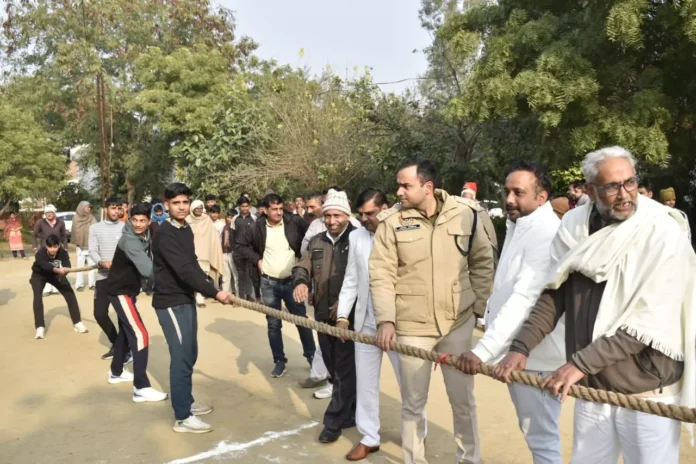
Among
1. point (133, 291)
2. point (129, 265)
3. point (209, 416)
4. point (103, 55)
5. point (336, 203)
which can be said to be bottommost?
point (209, 416)

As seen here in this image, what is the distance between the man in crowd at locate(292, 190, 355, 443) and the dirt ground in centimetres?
34

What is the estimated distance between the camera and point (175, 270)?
16.3ft

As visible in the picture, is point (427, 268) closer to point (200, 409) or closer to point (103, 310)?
point (200, 409)

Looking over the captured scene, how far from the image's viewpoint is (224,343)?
27.5ft

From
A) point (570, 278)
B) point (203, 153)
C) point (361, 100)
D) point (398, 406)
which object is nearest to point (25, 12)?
point (203, 153)

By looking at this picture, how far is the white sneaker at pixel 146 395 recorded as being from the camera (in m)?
5.98

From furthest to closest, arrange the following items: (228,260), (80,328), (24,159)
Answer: (24,159)
(228,260)
(80,328)

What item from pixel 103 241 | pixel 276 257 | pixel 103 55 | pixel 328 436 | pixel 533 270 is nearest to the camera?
pixel 533 270

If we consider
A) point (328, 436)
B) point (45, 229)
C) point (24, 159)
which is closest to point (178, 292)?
point (328, 436)

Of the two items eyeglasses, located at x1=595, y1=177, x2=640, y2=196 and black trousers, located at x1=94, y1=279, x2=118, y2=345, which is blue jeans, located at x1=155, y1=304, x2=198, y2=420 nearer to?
black trousers, located at x1=94, y1=279, x2=118, y2=345

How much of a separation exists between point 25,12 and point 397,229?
34467 millimetres

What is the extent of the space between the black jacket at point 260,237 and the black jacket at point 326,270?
1.58 metres

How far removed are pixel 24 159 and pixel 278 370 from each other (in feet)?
76.1

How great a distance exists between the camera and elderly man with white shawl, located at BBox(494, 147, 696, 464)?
241 centimetres
